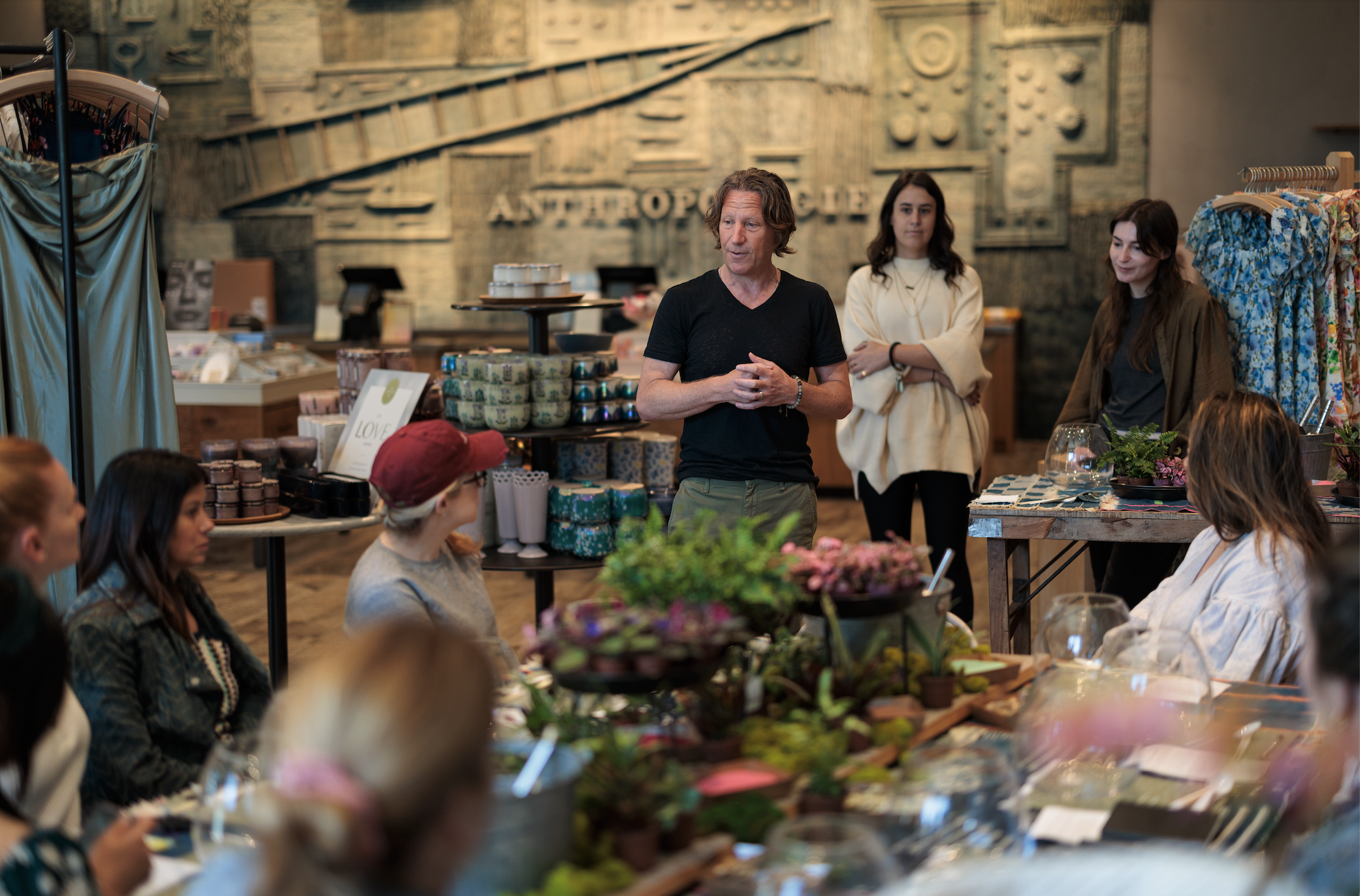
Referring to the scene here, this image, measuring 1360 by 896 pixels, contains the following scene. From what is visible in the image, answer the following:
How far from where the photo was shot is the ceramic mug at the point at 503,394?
3805mm

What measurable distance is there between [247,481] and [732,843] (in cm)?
241

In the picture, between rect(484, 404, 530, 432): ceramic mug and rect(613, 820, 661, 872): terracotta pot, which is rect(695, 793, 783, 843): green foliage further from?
rect(484, 404, 530, 432): ceramic mug

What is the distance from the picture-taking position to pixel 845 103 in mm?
9695

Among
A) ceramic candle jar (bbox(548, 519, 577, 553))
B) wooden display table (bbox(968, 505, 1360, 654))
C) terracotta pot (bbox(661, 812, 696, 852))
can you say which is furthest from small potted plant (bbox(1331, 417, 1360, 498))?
terracotta pot (bbox(661, 812, 696, 852))

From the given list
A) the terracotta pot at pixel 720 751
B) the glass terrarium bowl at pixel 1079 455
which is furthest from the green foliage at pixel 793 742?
the glass terrarium bowl at pixel 1079 455

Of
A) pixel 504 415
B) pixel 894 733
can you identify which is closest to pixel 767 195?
pixel 504 415

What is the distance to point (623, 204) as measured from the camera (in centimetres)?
1017

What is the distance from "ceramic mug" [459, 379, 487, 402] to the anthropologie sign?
20.4ft

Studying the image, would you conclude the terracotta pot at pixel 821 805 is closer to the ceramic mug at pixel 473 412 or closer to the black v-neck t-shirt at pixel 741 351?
the black v-neck t-shirt at pixel 741 351

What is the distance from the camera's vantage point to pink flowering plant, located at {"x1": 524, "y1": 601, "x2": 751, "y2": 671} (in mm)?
1552

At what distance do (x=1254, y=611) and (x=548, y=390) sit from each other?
221 centimetres

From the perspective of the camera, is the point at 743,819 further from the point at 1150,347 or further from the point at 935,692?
the point at 1150,347

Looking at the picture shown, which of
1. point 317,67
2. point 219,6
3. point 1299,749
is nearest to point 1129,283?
point 1299,749

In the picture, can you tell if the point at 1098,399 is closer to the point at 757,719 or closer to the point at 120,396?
the point at 757,719
